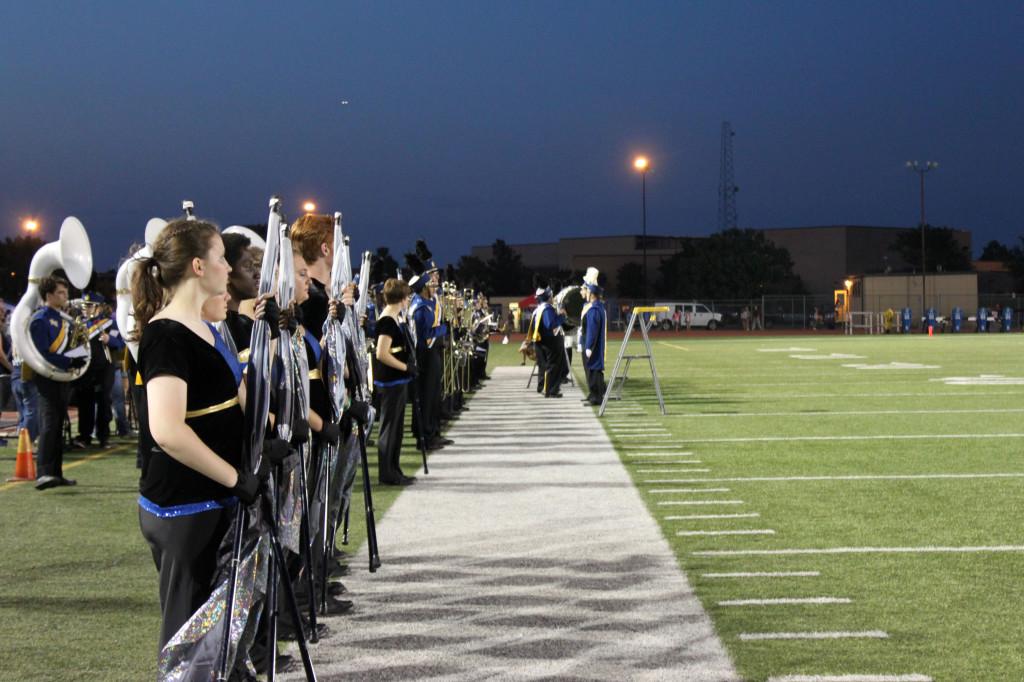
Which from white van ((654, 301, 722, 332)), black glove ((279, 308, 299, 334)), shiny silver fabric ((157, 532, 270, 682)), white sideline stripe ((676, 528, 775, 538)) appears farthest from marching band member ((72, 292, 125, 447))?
white van ((654, 301, 722, 332))

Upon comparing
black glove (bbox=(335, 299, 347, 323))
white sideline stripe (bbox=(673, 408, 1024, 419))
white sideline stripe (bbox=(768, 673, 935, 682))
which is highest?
black glove (bbox=(335, 299, 347, 323))

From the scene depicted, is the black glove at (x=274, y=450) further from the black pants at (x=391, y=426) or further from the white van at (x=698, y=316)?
the white van at (x=698, y=316)

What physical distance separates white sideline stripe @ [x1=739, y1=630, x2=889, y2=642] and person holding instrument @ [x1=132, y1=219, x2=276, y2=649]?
262cm

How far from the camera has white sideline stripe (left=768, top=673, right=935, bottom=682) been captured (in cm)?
490

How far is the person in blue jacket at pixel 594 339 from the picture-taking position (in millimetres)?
19781

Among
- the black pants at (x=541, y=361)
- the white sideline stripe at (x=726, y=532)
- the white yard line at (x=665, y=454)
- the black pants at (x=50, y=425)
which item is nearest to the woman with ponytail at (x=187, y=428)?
the white sideline stripe at (x=726, y=532)

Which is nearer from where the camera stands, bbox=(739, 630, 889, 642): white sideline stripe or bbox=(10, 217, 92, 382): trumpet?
bbox=(739, 630, 889, 642): white sideline stripe

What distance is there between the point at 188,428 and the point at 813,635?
3156 millimetres

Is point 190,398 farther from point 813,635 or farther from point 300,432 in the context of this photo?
point 813,635

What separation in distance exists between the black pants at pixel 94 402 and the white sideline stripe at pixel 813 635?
437 inches

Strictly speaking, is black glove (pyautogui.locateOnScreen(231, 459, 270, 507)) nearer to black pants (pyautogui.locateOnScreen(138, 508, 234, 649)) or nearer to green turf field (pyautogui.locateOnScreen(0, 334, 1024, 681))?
black pants (pyautogui.locateOnScreen(138, 508, 234, 649))

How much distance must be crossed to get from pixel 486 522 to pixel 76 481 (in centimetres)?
470

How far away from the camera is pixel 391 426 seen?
10.5m

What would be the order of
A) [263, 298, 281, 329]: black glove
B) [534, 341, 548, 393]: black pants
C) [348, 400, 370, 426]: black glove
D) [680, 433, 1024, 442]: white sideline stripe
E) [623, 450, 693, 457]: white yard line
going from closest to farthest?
1. [263, 298, 281, 329]: black glove
2. [348, 400, 370, 426]: black glove
3. [623, 450, 693, 457]: white yard line
4. [680, 433, 1024, 442]: white sideline stripe
5. [534, 341, 548, 393]: black pants
